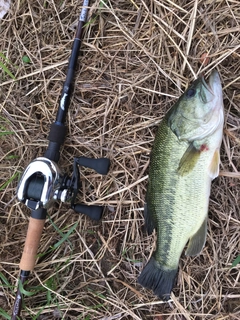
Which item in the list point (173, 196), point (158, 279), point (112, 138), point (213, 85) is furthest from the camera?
point (112, 138)

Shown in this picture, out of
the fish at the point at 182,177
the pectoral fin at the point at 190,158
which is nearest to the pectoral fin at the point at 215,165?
the fish at the point at 182,177

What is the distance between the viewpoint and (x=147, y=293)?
2.88m

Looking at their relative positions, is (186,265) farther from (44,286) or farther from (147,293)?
(44,286)

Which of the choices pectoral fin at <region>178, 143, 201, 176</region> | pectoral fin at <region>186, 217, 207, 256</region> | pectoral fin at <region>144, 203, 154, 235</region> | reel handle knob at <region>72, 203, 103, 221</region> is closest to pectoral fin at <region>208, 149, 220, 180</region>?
pectoral fin at <region>178, 143, 201, 176</region>

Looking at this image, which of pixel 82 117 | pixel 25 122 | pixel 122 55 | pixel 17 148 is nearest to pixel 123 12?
pixel 122 55

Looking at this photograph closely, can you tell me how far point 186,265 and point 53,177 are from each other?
1.22m

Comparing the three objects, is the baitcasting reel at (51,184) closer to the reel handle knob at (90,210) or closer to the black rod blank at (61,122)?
the reel handle knob at (90,210)

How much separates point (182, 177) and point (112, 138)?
0.73 metres

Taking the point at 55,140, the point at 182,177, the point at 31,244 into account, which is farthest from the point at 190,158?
the point at 31,244

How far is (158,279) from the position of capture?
8.77ft

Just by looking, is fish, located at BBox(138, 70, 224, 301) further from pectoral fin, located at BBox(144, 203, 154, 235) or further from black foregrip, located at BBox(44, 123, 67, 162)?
black foregrip, located at BBox(44, 123, 67, 162)

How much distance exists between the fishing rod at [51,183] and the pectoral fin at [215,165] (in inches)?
31.4

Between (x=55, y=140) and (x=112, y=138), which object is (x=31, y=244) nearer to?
(x=55, y=140)

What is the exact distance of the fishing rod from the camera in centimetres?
258
